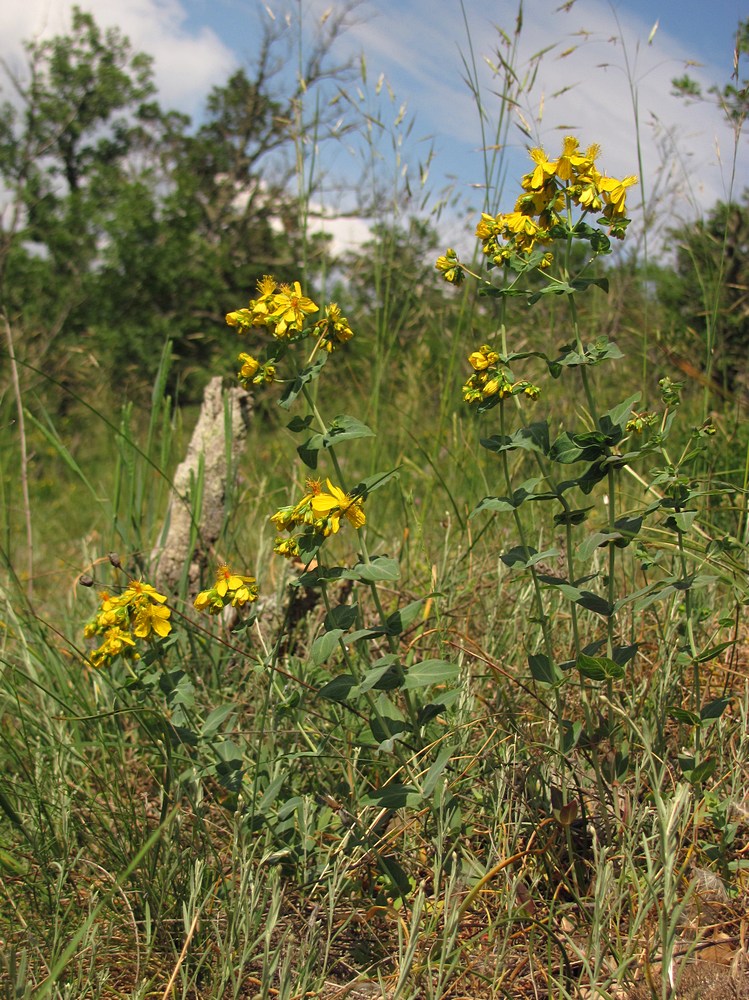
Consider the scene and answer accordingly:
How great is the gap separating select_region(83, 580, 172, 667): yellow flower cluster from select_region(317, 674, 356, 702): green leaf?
0.28 m

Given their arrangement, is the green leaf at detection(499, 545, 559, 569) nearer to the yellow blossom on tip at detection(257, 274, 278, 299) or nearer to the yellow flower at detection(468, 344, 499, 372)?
the yellow flower at detection(468, 344, 499, 372)

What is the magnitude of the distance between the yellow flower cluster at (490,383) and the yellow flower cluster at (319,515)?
0.25 m

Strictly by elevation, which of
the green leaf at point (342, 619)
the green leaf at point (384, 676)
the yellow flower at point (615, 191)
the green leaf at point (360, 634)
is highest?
the yellow flower at point (615, 191)

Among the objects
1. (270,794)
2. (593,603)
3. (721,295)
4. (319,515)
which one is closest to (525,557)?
(593,603)

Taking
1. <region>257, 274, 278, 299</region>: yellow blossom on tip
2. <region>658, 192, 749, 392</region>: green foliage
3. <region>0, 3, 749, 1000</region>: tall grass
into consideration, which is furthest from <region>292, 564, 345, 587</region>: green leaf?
<region>658, 192, 749, 392</region>: green foliage

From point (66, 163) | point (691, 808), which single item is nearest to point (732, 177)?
point (691, 808)

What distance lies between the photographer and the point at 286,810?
4.11ft

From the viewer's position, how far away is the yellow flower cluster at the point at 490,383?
120 cm

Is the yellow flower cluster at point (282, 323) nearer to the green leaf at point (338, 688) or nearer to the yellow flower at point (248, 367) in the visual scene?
the yellow flower at point (248, 367)

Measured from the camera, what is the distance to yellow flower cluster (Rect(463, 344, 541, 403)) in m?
1.20

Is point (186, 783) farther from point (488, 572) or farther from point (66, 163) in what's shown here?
point (66, 163)

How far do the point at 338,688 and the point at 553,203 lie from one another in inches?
31.1

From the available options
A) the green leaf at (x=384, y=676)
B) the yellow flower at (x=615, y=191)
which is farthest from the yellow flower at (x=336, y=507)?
the yellow flower at (x=615, y=191)

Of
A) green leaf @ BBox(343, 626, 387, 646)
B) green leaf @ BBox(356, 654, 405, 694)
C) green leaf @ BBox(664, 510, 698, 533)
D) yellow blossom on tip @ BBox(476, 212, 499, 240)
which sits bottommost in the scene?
green leaf @ BBox(356, 654, 405, 694)
